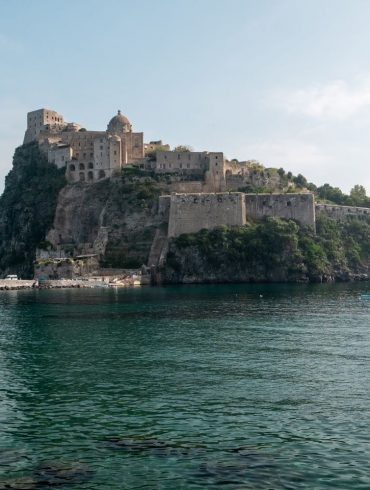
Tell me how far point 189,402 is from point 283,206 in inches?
3180

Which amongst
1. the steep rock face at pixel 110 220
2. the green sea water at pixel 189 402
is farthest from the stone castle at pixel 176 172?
the green sea water at pixel 189 402

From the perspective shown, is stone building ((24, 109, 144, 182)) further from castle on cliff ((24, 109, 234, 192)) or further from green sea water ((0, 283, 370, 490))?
green sea water ((0, 283, 370, 490))

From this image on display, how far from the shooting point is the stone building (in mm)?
109312

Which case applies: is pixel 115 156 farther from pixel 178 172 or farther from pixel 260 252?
pixel 260 252

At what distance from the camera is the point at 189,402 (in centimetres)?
2325

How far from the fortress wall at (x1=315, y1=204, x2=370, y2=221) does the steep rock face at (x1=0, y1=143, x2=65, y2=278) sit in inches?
1715

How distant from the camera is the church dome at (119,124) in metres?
117

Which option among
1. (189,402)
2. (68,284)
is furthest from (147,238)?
(189,402)

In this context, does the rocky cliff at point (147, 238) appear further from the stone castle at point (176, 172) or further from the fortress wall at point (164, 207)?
the stone castle at point (176, 172)

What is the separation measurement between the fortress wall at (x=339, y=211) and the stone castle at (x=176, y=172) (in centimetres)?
Answer: 17

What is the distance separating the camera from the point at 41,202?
111 metres

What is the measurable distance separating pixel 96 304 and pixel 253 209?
149ft

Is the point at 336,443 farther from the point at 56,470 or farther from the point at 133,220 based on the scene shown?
the point at 133,220

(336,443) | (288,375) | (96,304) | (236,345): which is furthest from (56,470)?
(96,304)
